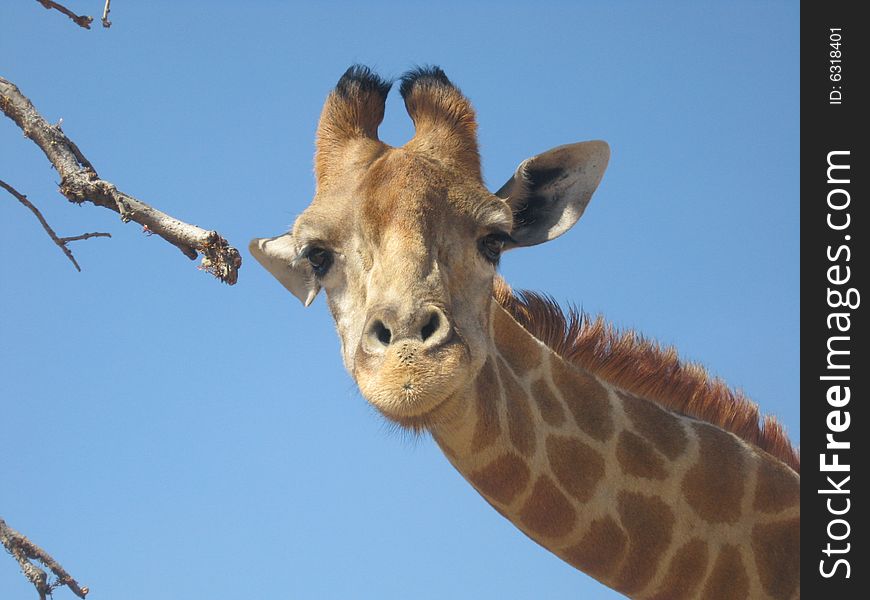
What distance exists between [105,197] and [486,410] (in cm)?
257

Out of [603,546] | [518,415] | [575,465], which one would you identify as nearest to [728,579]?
[603,546]

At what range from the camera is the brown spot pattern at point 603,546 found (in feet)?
20.6

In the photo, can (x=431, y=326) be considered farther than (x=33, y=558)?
Yes

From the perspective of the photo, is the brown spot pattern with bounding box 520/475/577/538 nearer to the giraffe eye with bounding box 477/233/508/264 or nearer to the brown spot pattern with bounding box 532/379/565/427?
the brown spot pattern with bounding box 532/379/565/427

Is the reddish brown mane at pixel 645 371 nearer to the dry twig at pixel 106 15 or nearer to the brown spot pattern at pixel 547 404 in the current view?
the brown spot pattern at pixel 547 404

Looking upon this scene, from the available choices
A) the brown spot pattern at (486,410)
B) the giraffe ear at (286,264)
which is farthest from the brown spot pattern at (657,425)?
the giraffe ear at (286,264)

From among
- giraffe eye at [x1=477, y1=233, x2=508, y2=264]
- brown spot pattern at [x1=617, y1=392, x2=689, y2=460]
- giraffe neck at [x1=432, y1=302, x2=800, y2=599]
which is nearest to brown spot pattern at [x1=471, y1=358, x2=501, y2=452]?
giraffe neck at [x1=432, y1=302, x2=800, y2=599]

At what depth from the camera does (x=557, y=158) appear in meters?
6.75

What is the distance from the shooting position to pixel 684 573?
6344mm

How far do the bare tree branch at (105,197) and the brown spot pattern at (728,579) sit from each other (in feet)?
12.1

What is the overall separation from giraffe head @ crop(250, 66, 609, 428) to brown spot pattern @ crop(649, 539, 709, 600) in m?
2.00

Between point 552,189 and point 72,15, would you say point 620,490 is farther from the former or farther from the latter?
point 72,15

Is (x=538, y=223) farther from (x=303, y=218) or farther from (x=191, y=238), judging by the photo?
(x=191, y=238)

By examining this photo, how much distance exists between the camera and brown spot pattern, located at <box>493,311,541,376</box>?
656 centimetres
